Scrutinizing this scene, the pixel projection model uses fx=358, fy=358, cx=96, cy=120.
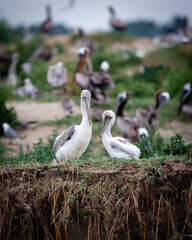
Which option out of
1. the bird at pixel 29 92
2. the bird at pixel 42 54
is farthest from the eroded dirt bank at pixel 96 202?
the bird at pixel 42 54

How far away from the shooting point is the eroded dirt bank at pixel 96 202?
4.20 metres

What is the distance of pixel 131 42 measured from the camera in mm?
18297

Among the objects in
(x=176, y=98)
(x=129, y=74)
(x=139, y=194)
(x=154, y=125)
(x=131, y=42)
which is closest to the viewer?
(x=139, y=194)

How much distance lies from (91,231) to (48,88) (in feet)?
27.0

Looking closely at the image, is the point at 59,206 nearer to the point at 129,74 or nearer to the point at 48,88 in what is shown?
the point at 48,88

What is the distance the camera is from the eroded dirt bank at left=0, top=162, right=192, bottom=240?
13.8ft

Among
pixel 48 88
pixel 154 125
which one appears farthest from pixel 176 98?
pixel 48 88

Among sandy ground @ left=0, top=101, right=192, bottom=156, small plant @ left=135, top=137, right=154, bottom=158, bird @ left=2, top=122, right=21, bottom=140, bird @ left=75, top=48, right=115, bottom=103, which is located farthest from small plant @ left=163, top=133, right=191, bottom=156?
bird @ left=75, top=48, right=115, bottom=103

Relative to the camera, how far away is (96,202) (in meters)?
4.18

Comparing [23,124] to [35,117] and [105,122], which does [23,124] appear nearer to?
[35,117]

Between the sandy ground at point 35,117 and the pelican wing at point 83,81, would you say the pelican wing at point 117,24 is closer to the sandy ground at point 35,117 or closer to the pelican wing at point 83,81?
the sandy ground at point 35,117

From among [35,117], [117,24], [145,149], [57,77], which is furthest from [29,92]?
[117,24]

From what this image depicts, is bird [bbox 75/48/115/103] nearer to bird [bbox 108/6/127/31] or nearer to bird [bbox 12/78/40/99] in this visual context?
bird [bbox 12/78/40/99]

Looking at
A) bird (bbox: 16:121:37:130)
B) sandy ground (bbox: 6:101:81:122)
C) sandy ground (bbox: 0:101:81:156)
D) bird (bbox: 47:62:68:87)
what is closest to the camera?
sandy ground (bbox: 0:101:81:156)
